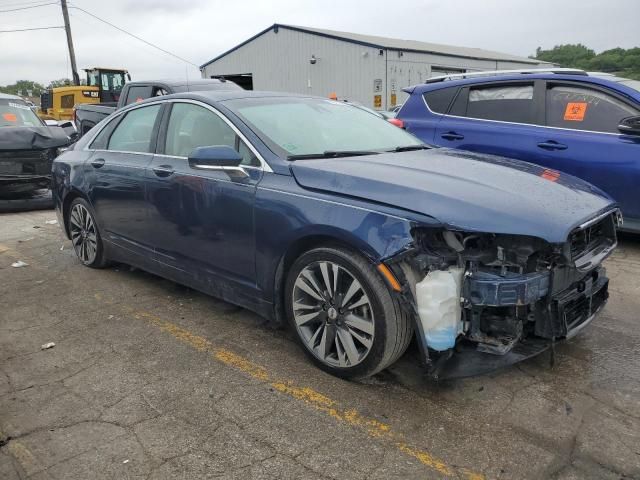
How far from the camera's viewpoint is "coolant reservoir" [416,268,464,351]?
2.61 meters

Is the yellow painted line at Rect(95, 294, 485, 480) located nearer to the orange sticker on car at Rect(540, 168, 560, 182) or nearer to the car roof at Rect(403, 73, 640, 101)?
the orange sticker on car at Rect(540, 168, 560, 182)

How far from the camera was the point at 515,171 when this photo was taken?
332cm

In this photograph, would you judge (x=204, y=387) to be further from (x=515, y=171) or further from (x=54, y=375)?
(x=515, y=171)

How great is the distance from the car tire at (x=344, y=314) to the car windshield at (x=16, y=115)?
25.3 feet

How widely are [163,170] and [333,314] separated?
184 cm

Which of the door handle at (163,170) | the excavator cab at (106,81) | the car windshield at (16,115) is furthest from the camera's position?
the excavator cab at (106,81)

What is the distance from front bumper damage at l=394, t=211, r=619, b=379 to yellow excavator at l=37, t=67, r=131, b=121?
20028 millimetres

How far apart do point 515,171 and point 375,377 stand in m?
1.51

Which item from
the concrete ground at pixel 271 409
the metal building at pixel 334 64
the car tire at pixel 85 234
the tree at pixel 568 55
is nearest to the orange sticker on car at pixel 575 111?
the concrete ground at pixel 271 409

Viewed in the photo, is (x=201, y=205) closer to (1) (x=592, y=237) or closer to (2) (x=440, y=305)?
(2) (x=440, y=305)

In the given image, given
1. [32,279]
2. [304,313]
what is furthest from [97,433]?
[32,279]

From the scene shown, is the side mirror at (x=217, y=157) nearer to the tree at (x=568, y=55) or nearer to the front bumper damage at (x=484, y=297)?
the front bumper damage at (x=484, y=297)

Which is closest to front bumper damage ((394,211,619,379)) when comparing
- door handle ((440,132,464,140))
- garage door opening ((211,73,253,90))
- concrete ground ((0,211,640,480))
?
concrete ground ((0,211,640,480))

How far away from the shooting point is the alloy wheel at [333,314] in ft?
9.43
